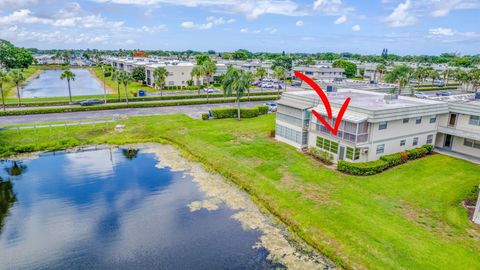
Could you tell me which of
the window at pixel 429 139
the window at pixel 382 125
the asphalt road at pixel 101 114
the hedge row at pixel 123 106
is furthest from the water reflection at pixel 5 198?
the window at pixel 429 139

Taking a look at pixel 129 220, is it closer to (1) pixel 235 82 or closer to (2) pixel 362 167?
(2) pixel 362 167

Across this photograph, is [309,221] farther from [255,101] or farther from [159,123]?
[255,101]

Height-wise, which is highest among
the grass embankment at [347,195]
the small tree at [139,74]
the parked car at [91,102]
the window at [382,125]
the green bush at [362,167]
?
the small tree at [139,74]

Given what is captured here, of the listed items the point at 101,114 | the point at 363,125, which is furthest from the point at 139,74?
the point at 363,125

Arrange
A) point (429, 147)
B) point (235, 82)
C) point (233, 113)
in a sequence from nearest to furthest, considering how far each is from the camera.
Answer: point (429, 147) < point (235, 82) < point (233, 113)

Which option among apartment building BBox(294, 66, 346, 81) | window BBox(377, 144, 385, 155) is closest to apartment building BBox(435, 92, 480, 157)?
window BBox(377, 144, 385, 155)

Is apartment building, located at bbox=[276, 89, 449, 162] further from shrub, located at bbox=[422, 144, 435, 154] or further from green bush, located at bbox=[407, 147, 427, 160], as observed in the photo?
green bush, located at bbox=[407, 147, 427, 160]

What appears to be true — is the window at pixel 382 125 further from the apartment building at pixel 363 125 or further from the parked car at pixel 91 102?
the parked car at pixel 91 102

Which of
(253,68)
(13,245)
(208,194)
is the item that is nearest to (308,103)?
(208,194)
